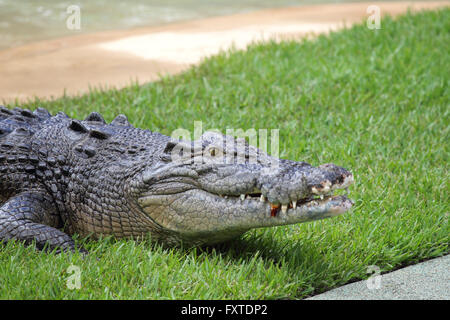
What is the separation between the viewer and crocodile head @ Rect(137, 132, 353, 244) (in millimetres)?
2900

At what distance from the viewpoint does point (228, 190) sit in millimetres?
3145

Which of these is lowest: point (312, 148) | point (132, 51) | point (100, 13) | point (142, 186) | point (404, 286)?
point (404, 286)

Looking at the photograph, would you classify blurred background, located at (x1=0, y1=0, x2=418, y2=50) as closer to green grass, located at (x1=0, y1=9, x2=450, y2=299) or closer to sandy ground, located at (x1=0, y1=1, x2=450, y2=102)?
sandy ground, located at (x1=0, y1=1, x2=450, y2=102)

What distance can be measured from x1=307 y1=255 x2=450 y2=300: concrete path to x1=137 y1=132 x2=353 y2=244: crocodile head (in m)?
0.53

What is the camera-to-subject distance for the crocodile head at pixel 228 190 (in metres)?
2.90

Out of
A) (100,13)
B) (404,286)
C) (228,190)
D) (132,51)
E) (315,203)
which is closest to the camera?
(315,203)

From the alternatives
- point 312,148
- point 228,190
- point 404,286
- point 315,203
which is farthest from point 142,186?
point 312,148

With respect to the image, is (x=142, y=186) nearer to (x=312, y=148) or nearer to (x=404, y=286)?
(x=404, y=286)

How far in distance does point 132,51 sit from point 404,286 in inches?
212

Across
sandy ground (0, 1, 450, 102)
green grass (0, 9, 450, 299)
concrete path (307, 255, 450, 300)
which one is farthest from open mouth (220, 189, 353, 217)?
sandy ground (0, 1, 450, 102)

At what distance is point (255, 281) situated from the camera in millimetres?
3104

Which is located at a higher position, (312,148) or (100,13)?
(100,13)

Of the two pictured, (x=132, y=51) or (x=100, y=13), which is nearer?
(x=132, y=51)
